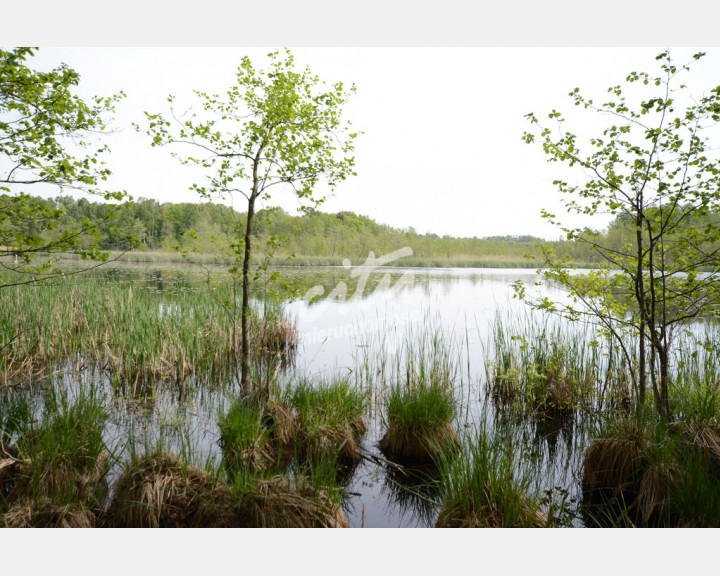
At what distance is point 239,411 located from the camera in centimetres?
346

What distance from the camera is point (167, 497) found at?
2.59 metres

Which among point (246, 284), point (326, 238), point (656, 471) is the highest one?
point (326, 238)

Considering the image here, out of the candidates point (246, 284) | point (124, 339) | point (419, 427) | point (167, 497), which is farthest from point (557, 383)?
point (124, 339)

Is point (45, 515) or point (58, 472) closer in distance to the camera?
point (45, 515)

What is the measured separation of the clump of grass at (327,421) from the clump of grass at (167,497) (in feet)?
2.92

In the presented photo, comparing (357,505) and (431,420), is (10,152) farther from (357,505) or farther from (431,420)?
(431,420)

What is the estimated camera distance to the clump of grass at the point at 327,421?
11.6 ft

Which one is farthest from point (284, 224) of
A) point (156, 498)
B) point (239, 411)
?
point (156, 498)

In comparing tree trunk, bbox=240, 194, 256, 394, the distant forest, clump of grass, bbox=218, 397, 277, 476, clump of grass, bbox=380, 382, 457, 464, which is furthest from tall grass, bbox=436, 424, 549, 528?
the distant forest

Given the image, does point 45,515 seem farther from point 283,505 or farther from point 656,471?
point 656,471

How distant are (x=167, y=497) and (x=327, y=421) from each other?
4.72 ft

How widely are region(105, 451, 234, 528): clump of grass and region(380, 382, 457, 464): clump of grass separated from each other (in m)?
1.60

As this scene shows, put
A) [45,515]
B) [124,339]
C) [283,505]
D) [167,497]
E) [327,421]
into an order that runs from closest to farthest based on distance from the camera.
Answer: [45,515] < [283,505] < [167,497] < [327,421] < [124,339]
